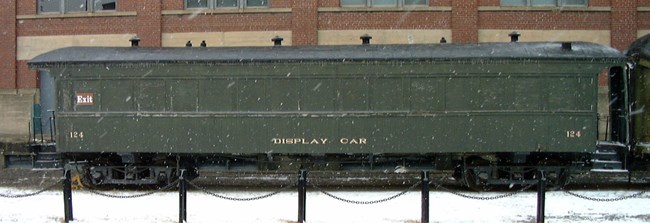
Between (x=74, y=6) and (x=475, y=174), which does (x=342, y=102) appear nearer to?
(x=475, y=174)

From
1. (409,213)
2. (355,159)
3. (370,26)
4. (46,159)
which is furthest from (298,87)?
(370,26)

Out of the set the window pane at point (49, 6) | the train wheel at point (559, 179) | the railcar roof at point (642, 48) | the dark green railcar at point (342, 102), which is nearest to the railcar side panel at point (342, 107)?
the dark green railcar at point (342, 102)

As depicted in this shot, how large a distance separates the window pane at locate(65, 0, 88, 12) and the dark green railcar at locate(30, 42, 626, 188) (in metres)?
10.3

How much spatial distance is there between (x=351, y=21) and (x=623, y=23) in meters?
8.68

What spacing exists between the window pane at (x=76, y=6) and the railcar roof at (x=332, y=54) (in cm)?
1009

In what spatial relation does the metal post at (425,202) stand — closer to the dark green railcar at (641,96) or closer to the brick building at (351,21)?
the dark green railcar at (641,96)

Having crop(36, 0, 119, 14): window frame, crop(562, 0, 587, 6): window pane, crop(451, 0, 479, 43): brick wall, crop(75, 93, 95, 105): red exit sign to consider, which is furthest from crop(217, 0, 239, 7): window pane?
crop(562, 0, 587, 6): window pane

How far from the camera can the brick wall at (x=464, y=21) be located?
2430 centimetres

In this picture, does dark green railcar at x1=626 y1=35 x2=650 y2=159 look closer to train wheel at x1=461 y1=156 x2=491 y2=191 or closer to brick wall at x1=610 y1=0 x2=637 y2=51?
train wheel at x1=461 y1=156 x2=491 y2=191

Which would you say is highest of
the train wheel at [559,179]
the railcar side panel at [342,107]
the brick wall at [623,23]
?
the brick wall at [623,23]

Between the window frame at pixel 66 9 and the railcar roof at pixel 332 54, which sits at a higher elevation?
the window frame at pixel 66 9

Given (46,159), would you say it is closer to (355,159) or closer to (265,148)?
(265,148)

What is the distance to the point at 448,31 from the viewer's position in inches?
961

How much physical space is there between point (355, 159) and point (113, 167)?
514 cm
